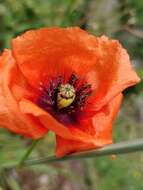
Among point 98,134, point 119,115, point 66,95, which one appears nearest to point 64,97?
point 66,95

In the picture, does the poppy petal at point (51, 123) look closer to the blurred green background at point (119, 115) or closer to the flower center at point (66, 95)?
the flower center at point (66, 95)

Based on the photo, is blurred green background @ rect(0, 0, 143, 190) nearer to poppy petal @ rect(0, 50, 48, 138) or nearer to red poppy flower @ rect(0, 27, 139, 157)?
red poppy flower @ rect(0, 27, 139, 157)

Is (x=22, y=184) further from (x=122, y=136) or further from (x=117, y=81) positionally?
(x=117, y=81)

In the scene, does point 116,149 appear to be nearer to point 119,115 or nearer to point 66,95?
point 66,95

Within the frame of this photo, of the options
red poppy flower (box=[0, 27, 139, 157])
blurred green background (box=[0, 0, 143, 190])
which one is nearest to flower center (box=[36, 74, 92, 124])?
red poppy flower (box=[0, 27, 139, 157])

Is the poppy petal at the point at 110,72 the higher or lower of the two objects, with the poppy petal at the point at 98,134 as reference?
higher

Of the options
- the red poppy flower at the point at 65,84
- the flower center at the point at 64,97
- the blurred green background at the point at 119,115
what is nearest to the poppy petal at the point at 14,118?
the red poppy flower at the point at 65,84

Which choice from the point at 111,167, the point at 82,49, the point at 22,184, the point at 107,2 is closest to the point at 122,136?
the point at 111,167
